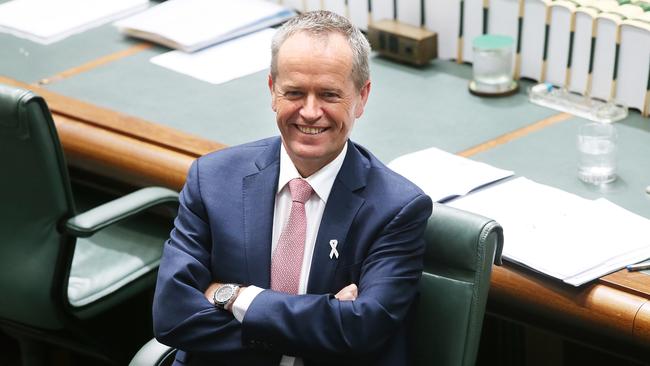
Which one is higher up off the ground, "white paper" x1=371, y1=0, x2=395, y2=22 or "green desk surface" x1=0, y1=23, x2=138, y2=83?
"white paper" x1=371, y1=0, x2=395, y2=22

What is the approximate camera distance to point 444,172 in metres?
2.52

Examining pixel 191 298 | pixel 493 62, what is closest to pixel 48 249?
pixel 191 298

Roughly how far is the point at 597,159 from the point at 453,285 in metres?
0.71

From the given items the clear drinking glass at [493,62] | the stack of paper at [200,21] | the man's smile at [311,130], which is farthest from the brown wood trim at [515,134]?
the stack of paper at [200,21]

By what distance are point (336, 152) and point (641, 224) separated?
2.20 feet

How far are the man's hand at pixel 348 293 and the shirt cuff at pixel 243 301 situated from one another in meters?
0.14

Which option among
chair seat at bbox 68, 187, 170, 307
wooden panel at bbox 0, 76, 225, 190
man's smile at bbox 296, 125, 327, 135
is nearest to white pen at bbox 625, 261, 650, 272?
man's smile at bbox 296, 125, 327, 135

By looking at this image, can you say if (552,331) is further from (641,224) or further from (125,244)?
(125,244)

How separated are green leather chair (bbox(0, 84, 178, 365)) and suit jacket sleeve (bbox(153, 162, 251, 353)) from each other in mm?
474

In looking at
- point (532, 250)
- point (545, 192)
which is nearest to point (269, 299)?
point (532, 250)

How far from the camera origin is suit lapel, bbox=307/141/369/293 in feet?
6.69

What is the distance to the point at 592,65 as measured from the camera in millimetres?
2891

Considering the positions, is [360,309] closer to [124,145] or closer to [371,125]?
[371,125]

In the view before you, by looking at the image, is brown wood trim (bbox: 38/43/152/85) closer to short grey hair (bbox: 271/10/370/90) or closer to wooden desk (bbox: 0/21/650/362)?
wooden desk (bbox: 0/21/650/362)
